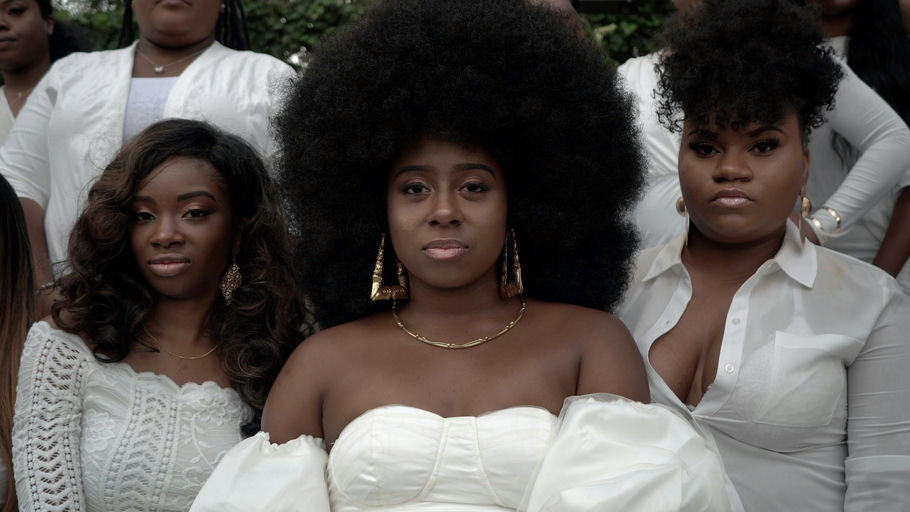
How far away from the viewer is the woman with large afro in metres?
2.66

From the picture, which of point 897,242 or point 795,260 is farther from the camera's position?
point 897,242

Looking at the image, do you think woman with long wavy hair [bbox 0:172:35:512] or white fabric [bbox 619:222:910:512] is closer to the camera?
white fabric [bbox 619:222:910:512]

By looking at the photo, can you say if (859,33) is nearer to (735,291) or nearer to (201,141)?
(735,291)

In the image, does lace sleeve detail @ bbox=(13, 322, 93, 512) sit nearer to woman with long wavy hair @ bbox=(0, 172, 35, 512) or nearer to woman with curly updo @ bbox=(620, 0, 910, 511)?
woman with long wavy hair @ bbox=(0, 172, 35, 512)

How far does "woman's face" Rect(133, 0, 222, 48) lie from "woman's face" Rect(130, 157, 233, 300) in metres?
1.09

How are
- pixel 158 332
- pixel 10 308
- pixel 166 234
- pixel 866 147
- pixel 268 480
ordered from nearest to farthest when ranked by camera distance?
pixel 268 480 → pixel 166 234 → pixel 158 332 → pixel 10 308 → pixel 866 147

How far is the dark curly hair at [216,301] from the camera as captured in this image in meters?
3.36

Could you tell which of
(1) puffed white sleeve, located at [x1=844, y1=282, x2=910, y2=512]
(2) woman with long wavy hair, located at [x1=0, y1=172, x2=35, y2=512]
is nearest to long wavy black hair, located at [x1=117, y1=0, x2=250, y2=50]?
(2) woman with long wavy hair, located at [x1=0, y1=172, x2=35, y2=512]

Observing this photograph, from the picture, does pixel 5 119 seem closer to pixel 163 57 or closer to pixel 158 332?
pixel 163 57

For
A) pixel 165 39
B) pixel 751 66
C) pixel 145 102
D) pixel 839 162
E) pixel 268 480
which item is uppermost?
pixel 751 66

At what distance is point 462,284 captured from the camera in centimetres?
294

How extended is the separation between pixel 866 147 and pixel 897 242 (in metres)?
0.39

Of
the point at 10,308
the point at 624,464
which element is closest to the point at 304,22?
the point at 10,308

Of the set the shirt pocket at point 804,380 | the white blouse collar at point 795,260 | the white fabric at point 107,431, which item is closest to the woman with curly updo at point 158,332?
the white fabric at point 107,431
